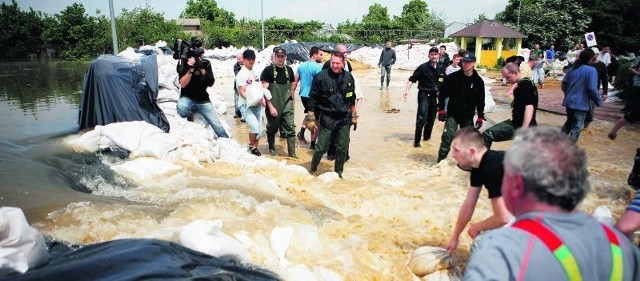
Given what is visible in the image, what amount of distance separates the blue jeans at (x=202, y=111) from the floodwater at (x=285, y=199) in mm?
869

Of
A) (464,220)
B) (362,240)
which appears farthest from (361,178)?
(464,220)

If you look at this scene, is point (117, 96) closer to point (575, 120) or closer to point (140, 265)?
point (140, 265)

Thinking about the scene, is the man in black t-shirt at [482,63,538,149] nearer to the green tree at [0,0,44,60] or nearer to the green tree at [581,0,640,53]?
the green tree at [581,0,640,53]

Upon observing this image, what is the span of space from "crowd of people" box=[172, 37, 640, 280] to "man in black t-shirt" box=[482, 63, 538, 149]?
0.01 m

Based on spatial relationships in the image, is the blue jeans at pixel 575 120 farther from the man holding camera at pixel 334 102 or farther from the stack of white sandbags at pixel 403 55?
the stack of white sandbags at pixel 403 55

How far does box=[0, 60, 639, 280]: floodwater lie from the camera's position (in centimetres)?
320

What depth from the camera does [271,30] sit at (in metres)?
37.8

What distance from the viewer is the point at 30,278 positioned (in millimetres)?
2109

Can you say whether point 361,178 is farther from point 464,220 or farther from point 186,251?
point 186,251

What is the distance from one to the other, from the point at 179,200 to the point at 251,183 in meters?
0.94

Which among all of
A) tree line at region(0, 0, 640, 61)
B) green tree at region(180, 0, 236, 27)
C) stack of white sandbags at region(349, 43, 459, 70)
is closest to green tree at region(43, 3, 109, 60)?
tree line at region(0, 0, 640, 61)

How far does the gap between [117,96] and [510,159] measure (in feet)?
19.5

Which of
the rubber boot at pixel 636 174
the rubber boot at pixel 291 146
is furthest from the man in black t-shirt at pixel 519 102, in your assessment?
the rubber boot at pixel 291 146

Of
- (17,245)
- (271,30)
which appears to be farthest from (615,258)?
(271,30)
